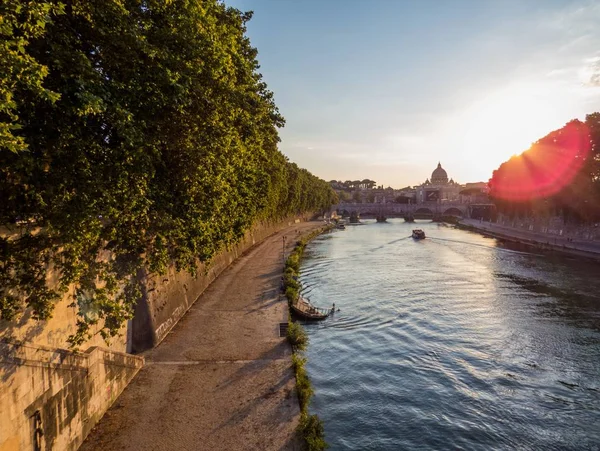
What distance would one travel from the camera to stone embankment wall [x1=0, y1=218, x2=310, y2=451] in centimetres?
995

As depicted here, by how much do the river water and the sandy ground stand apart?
112 inches

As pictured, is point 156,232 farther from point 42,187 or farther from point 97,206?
point 42,187

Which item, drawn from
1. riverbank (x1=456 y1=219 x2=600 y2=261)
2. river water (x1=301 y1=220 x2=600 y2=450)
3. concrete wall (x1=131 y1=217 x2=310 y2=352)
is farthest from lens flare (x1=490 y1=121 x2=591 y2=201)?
concrete wall (x1=131 y1=217 x2=310 y2=352)

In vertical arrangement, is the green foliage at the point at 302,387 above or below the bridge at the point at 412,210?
below

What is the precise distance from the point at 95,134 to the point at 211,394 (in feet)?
32.5

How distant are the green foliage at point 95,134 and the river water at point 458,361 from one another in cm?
1084

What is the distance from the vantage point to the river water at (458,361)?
55.0ft

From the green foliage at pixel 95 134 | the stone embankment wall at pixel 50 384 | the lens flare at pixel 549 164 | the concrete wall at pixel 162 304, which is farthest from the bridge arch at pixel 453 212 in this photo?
the stone embankment wall at pixel 50 384

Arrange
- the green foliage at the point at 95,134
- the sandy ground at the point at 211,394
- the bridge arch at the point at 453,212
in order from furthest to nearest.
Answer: the bridge arch at the point at 453,212
the sandy ground at the point at 211,394
the green foliage at the point at 95,134

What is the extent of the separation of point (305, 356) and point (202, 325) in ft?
19.8

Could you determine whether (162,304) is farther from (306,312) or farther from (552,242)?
(552,242)

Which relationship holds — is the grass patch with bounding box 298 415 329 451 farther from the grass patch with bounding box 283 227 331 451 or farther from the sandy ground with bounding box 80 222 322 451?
the sandy ground with bounding box 80 222 322 451

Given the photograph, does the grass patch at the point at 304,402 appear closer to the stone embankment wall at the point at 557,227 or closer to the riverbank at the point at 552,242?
the riverbank at the point at 552,242

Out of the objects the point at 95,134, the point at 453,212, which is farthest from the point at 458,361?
the point at 453,212
